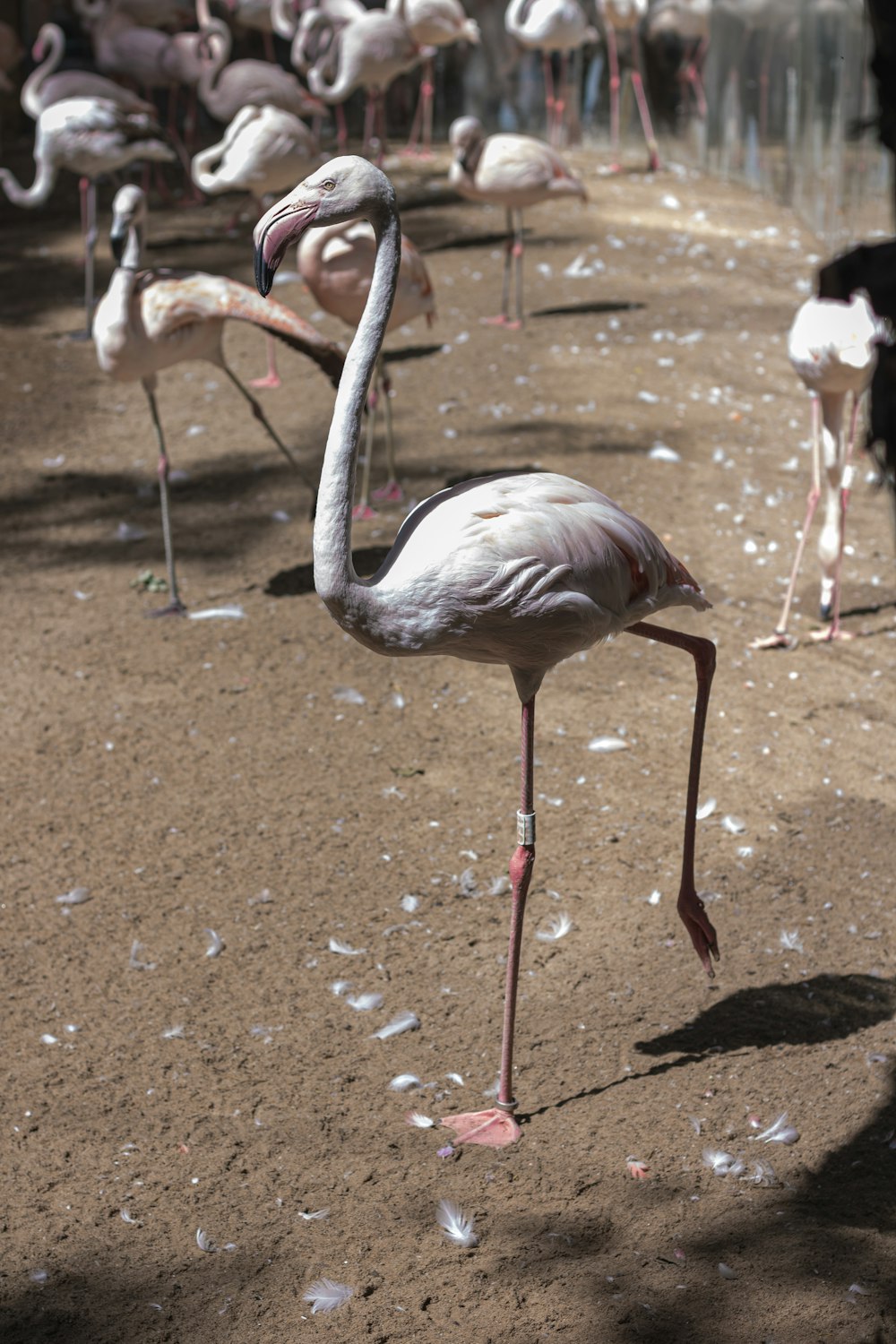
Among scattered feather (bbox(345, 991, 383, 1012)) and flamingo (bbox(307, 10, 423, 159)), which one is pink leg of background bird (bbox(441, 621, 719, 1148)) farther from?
flamingo (bbox(307, 10, 423, 159))

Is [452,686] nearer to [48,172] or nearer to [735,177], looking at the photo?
[48,172]

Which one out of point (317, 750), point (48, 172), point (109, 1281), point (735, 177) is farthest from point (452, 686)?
point (735, 177)

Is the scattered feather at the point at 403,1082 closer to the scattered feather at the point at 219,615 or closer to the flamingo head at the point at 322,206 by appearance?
the flamingo head at the point at 322,206

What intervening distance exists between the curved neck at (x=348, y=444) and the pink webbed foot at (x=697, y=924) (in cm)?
114

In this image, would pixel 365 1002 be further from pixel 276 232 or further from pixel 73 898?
pixel 276 232

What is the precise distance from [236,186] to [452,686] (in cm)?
469

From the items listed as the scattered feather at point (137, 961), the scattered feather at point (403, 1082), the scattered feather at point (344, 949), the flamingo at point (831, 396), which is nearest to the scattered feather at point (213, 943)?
the scattered feather at point (137, 961)

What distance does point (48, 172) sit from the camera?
9023 millimetres

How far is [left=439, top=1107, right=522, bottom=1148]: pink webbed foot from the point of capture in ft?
10.1

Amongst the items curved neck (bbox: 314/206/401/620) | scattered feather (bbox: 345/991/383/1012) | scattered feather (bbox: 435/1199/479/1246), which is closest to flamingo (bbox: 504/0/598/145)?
curved neck (bbox: 314/206/401/620)

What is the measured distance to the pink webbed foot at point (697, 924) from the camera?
3295 millimetres

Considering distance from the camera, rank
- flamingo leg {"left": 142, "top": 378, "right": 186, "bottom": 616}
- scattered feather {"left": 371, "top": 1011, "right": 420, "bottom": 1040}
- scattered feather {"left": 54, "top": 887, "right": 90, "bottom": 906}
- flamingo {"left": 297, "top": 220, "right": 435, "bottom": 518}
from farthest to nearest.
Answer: flamingo {"left": 297, "top": 220, "right": 435, "bottom": 518}
flamingo leg {"left": 142, "top": 378, "right": 186, "bottom": 616}
scattered feather {"left": 54, "top": 887, "right": 90, "bottom": 906}
scattered feather {"left": 371, "top": 1011, "right": 420, "bottom": 1040}

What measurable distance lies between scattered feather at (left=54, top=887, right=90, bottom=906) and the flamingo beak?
2.07 m

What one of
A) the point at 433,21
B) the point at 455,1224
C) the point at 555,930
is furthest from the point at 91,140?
the point at 455,1224
